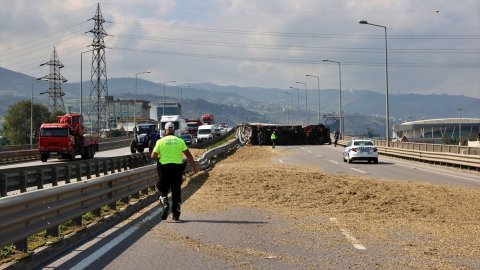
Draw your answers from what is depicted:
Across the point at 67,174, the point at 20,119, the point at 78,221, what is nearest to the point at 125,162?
the point at 67,174

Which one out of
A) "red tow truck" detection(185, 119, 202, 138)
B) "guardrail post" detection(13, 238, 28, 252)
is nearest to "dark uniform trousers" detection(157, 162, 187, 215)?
"guardrail post" detection(13, 238, 28, 252)

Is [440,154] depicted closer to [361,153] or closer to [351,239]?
[361,153]

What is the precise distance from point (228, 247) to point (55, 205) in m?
2.63

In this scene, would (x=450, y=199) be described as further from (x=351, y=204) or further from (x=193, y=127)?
(x=193, y=127)

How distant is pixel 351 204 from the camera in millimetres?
13789

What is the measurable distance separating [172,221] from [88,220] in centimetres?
157

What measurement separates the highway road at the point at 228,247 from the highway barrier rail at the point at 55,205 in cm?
52

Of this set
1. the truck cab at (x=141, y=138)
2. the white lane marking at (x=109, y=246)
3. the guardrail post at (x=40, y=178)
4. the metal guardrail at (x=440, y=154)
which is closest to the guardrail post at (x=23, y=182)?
the guardrail post at (x=40, y=178)

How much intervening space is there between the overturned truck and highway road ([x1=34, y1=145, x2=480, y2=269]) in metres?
55.9

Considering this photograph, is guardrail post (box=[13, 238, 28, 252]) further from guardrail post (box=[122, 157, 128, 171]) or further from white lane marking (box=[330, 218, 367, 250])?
guardrail post (box=[122, 157, 128, 171])

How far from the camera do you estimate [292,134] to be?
7056 centimetres

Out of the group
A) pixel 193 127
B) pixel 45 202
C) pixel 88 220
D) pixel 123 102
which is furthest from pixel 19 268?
pixel 123 102

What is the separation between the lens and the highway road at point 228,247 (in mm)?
7547

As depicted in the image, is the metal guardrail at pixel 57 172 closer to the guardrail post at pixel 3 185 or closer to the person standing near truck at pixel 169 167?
the guardrail post at pixel 3 185
